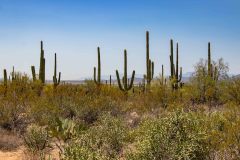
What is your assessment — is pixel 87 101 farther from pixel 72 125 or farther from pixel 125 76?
pixel 125 76

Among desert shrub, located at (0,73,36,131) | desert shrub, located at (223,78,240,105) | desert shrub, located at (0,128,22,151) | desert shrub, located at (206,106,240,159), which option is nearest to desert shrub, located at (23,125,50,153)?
desert shrub, located at (0,128,22,151)

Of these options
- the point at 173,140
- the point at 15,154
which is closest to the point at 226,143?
the point at 173,140

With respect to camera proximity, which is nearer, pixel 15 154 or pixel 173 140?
pixel 173 140

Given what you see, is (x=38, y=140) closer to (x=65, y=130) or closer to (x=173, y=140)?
(x=65, y=130)

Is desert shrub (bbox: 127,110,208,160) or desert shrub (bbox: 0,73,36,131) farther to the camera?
desert shrub (bbox: 0,73,36,131)

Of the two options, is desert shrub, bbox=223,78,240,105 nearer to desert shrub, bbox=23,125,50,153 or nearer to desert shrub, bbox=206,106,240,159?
desert shrub, bbox=23,125,50,153

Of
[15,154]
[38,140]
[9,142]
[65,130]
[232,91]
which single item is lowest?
[15,154]

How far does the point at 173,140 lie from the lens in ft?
25.6

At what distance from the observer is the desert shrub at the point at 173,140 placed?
24.9 feet

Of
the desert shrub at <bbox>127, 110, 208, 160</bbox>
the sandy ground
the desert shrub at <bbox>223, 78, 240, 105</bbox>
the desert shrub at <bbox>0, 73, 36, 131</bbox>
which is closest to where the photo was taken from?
the desert shrub at <bbox>127, 110, 208, 160</bbox>

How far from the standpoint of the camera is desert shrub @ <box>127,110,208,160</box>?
7.60 m

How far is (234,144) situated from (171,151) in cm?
155

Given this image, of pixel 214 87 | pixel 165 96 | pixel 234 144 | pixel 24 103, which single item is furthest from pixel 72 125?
pixel 214 87

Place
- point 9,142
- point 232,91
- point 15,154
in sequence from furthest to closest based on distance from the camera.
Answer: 1. point 232,91
2. point 9,142
3. point 15,154
